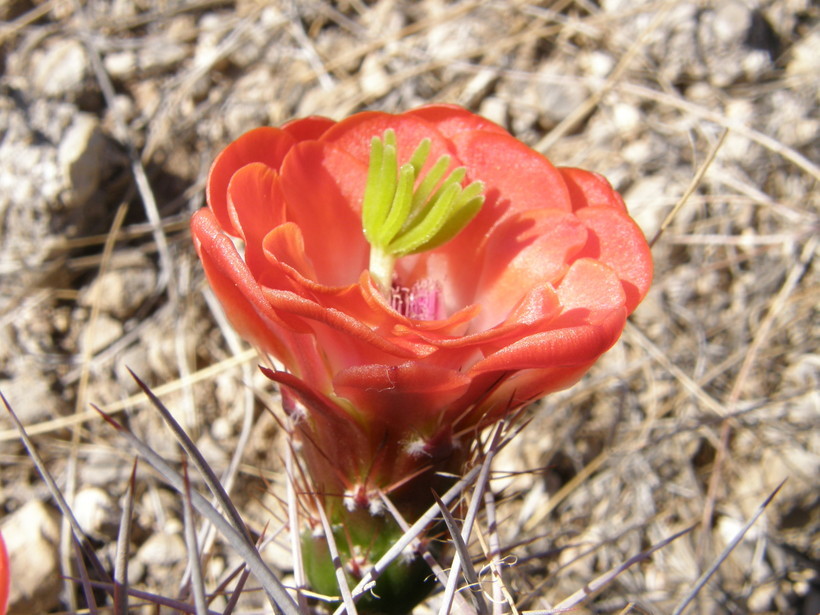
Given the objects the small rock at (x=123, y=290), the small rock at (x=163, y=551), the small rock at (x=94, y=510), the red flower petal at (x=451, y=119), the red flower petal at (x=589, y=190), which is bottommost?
the small rock at (x=163, y=551)

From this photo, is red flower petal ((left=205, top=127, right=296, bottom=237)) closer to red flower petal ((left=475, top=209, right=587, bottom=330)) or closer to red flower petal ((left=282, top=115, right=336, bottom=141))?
red flower petal ((left=282, top=115, right=336, bottom=141))

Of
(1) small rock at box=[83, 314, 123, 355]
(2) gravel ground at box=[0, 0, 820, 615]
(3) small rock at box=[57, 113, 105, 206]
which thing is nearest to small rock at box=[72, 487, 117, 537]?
(2) gravel ground at box=[0, 0, 820, 615]

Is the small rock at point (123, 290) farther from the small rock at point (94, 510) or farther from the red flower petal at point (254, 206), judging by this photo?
the red flower petal at point (254, 206)

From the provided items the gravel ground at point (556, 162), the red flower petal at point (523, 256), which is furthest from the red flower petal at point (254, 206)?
the gravel ground at point (556, 162)

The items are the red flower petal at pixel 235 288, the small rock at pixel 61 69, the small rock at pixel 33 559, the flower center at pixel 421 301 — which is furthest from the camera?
the small rock at pixel 61 69

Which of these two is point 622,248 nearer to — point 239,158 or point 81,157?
point 239,158

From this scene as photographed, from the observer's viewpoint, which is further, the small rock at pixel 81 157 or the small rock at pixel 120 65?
the small rock at pixel 120 65
